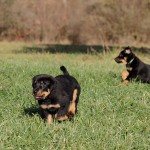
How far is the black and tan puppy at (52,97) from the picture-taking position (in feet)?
18.0

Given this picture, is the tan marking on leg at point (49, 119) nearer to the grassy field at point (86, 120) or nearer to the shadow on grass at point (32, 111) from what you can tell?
the grassy field at point (86, 120)

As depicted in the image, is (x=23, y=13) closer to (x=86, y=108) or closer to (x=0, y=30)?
(x=0, y=30)

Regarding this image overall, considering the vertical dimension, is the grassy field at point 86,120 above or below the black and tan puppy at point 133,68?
below

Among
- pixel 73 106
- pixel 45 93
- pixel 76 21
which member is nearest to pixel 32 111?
pixel 73 106

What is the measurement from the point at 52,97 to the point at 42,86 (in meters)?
0.28

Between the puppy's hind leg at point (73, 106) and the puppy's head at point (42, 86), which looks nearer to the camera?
the puppy's head at point (42, 86)

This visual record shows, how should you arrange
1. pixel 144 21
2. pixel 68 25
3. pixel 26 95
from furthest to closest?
pixel 68 25, pixel 144 21, pixel 26 95

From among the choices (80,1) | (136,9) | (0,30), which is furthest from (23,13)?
(136,9)

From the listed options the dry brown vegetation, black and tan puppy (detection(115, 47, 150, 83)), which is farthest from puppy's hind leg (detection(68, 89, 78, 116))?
the dry brown vegetation

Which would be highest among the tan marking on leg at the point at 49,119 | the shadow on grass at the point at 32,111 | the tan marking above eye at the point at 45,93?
the tan marking above eye at the point at 45,93

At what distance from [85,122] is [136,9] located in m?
26.1

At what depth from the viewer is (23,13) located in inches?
1304

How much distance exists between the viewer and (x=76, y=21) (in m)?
31.4

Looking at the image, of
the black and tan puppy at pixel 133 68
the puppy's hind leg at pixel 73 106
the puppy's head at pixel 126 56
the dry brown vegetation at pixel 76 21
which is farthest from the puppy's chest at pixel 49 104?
the dry brown vegetation at pixel 76 21
